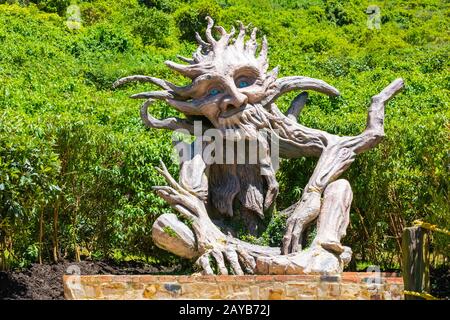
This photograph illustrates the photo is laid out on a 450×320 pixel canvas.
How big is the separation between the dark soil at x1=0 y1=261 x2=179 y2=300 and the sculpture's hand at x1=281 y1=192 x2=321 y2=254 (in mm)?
1281

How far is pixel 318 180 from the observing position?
763 cm

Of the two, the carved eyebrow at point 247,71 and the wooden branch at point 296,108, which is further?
the wooden branch at point 296,108

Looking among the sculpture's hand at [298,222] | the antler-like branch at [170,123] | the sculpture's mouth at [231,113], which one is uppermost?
the sculpture's mouth at [231,113]

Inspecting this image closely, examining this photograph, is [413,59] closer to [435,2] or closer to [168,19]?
[168,19]

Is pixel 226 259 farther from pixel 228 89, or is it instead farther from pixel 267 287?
pixel 228 89

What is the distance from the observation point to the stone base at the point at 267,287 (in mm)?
6336

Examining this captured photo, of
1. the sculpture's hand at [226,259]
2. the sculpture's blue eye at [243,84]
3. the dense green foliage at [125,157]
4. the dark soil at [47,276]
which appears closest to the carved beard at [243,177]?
the sculpture's blue eye at [243,84]

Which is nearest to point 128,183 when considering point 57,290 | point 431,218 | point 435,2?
point 57,290

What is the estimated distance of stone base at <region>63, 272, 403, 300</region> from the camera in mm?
6336

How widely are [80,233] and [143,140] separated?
131cm

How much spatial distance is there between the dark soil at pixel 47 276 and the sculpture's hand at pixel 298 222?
1.28m

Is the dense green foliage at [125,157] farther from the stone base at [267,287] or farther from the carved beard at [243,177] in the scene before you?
the stone base at [267,287]

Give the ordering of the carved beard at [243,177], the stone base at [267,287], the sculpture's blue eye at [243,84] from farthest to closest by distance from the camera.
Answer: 1. the sculpture's blue eye at [243,84]
2. the carved beard at [243,177]
3. the stone base at [267,287]

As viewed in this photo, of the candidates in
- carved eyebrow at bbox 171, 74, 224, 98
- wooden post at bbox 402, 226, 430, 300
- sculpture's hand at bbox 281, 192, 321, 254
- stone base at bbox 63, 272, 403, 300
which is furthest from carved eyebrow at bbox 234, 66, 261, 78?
wooden post at bbox 402, 226, 430, 300
